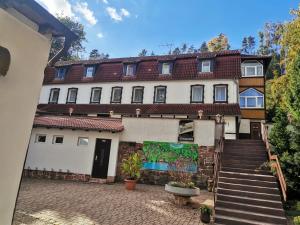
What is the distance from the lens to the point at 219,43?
4622 centimetres

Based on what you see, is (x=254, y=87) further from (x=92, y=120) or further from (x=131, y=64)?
(x=92, y=120)

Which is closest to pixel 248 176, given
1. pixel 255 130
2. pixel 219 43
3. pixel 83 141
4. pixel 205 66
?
pixel 83 141

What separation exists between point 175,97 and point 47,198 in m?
13.7

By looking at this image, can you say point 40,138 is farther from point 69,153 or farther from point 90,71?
point 90,71

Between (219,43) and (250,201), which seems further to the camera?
(219,43)

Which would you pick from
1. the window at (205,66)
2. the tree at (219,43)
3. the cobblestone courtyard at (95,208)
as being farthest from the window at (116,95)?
the tree at (219,43)

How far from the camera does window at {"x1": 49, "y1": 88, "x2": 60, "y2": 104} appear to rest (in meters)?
25.3

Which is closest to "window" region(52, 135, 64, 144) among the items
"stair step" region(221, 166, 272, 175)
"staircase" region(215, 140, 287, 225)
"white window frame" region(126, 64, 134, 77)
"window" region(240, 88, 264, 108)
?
"white window frame" region(126, 64, 134, 77)

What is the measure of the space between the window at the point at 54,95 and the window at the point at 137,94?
8707 millimetres

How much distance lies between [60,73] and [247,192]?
2302 cm

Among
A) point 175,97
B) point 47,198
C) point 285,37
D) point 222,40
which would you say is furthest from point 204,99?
point 222,40

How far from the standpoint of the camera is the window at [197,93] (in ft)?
66.3

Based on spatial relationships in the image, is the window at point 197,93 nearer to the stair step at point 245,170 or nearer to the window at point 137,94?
the window at point 137,94

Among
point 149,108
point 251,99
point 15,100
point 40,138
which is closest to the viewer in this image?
point 15,100
